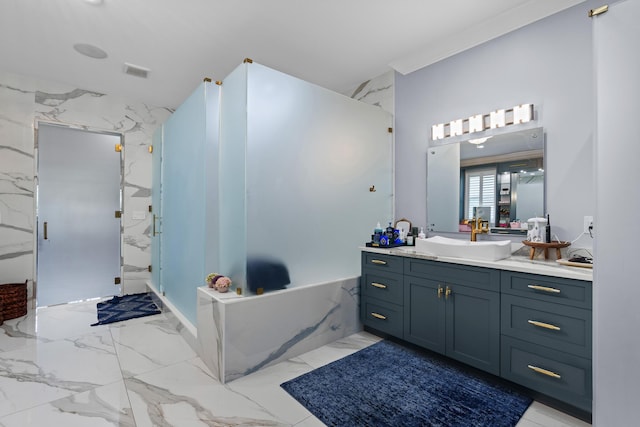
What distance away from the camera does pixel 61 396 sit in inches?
74.1

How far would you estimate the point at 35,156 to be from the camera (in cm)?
354

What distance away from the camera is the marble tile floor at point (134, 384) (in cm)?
169

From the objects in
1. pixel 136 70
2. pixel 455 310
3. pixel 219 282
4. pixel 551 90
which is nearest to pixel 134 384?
pixel 219 282

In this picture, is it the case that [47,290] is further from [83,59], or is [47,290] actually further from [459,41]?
[459,41]

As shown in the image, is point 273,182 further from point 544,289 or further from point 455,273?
point 544,289

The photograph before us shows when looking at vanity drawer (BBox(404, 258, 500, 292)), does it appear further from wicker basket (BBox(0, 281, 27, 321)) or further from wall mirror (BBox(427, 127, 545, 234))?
wicker basket (BBox(0, 281, 27, 321))

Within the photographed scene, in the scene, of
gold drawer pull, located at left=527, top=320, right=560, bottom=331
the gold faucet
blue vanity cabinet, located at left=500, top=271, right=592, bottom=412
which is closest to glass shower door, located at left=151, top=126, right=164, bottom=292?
the gold faucet

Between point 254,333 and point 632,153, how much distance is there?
7.31ft

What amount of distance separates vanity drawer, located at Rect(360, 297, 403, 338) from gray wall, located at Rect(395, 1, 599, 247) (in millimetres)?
1307

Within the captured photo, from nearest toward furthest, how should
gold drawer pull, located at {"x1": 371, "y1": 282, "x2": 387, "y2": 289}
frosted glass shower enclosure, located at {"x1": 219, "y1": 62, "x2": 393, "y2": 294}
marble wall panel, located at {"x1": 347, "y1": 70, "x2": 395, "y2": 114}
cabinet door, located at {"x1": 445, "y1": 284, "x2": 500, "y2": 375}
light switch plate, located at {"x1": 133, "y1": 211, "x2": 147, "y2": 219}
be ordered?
cabinet door, located at {"x1": 445, "y1": 284, "x2": 500, "y2": 375} < frosted glass shower enclosure, located at {"x1": 219, "y1": 62, "x2": 393, "y2": 294} < gold drawer pull, located at {"x1": 371, "y1": 282, "x2": 387, "y2": 289} < marble wall panel, located at {"x1": 347, "y1": 70, "x2": 395, "y2": 114} < light switch plate, located at {"x1": 133, "y1": 211, "x2": 147, "y2": 219}

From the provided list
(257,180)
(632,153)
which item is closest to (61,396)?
(257,180)

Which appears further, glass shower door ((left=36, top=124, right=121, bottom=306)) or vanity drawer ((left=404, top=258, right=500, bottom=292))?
glass shower door ((left=36, top=124, right=121, bottom=306))

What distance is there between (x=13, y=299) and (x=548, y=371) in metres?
4.65

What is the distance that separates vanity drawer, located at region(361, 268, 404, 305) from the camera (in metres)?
2.52
